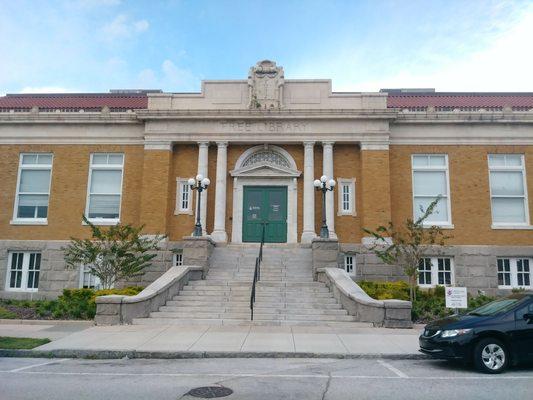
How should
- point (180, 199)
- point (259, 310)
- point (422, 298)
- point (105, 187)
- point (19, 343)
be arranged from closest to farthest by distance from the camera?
point (19, 343)
point (259, 310)
point (422, 298)
point (180, 199)
point (105, 187)

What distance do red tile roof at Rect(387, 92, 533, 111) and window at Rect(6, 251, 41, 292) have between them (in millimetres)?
19169

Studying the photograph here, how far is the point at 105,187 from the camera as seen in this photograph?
77.5 feet

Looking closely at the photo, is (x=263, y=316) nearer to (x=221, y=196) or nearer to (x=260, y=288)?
(x=260, y=288)

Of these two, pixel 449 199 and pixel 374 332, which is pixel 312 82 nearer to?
pixel 449 199

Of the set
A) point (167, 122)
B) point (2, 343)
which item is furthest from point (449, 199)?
point (2, 343)

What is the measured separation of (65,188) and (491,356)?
2018 cm

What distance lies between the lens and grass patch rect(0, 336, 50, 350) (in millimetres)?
10980

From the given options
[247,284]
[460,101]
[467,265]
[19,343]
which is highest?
[460,101]

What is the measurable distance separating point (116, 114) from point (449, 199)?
52.9 ft

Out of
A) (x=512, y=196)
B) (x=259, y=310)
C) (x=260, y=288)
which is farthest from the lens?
(x=512, y=196)

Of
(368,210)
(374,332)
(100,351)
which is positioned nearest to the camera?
(100,351)

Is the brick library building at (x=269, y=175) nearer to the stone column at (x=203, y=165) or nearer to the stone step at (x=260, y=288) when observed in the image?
the stone column at (x=203, y=165)

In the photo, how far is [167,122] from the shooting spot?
76.0 ft

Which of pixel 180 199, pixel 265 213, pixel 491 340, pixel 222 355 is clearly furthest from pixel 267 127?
pixel 491 340
